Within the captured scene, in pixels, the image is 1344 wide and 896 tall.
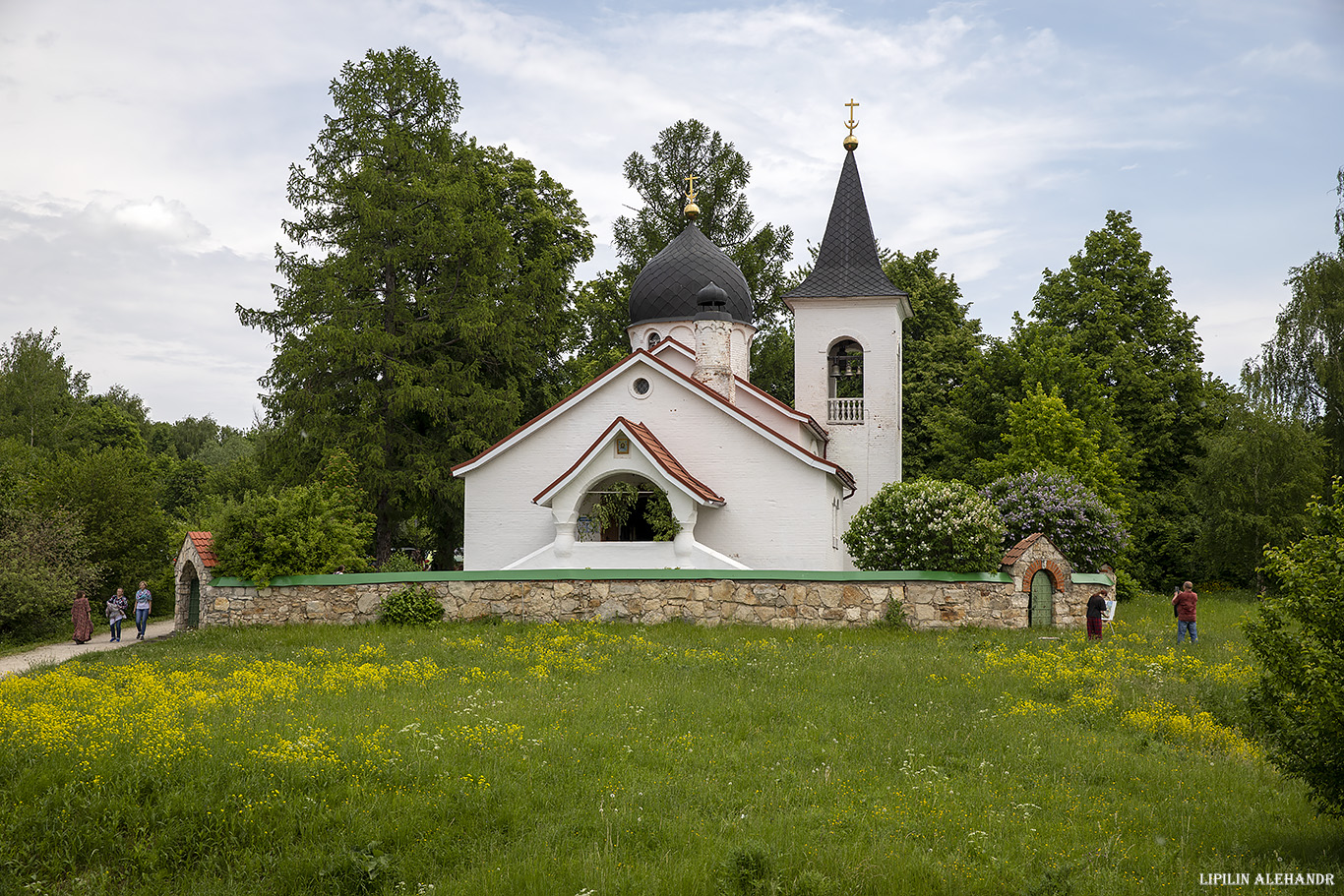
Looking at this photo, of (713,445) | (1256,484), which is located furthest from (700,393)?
(1256,484)

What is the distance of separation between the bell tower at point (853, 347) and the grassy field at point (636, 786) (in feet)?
50.3

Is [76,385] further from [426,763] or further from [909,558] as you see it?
[426,763]

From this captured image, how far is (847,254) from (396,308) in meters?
12.2

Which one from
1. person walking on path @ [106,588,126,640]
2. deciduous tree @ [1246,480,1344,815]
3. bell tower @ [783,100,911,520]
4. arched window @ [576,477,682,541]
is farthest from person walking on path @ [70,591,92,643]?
deciduous tree @ [1246,480,1344,815]

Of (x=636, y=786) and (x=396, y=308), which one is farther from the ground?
(x=396, y=308)

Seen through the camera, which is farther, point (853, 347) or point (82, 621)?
point (853, 347)

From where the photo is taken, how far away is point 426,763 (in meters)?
8.21

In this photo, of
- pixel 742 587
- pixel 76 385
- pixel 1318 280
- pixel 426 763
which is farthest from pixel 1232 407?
pixel 76 385

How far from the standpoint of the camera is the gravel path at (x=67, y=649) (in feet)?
53.5

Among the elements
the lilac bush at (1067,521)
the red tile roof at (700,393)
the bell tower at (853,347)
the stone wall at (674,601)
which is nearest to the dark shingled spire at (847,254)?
the bell tower at (853,347)

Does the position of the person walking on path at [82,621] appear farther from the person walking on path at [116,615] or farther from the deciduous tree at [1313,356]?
the deciduous tree at [1313,356]

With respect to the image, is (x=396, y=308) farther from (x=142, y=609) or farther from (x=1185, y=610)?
(x=1185, y=610)

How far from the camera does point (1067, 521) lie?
2028 cm

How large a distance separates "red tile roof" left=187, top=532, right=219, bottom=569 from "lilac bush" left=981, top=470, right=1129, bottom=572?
572 inches
